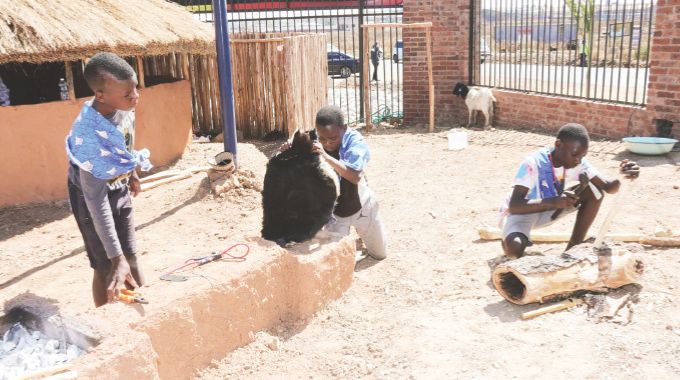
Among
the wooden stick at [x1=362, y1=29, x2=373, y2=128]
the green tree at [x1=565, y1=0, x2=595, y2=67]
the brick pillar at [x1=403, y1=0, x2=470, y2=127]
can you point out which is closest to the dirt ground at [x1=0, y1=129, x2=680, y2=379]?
the wooden stick at [x1=362, y1=29, x2=373, y2=128]

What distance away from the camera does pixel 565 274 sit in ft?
11.7

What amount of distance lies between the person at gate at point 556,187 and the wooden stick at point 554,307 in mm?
638

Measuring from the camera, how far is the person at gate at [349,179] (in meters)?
4.16

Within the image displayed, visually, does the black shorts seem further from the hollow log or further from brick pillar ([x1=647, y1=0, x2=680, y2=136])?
brick pillar ([x1=647, y1=0, x2=680, y2=136])

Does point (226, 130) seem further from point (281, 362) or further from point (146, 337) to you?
point (146, 337)

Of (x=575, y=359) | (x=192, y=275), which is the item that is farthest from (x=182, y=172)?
(x=575, y=359)

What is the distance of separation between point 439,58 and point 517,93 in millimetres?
1543

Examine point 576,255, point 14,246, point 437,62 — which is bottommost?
point 14,246

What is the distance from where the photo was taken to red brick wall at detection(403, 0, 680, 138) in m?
7.80

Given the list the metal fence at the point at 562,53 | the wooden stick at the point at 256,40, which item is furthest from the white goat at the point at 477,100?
the wooden stick at the point at 256,40

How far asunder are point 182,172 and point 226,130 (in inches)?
45.5

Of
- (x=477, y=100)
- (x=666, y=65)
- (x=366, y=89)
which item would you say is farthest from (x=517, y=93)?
(x=666, y=65)

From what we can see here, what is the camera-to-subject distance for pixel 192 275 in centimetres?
316

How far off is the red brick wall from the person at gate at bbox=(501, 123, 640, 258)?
4.50 m
